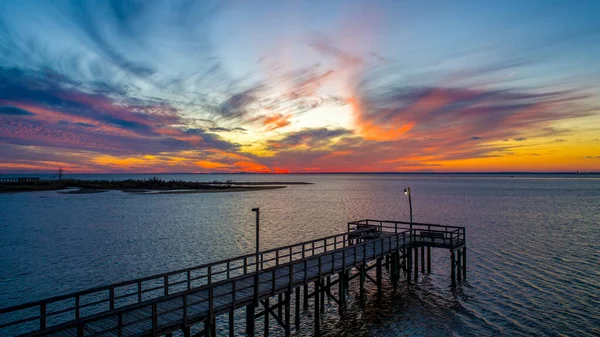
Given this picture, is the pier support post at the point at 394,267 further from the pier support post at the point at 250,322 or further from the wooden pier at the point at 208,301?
the pier support post at the point at 250,322

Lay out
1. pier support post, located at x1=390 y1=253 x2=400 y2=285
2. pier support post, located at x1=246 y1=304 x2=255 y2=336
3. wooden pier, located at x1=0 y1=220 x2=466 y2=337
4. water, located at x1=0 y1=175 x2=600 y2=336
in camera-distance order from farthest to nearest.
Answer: pier support post, located at x1=390 y1=253 x2=400 y2=285
water, located at x1=0 y1=175 x2=600 y2=336
pier support post, located at x1=246 y1=304 x2=255 y2=336
wooden pier, located at x1=0 y1=220 x2=466 y2=337

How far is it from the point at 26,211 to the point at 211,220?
3094 cm

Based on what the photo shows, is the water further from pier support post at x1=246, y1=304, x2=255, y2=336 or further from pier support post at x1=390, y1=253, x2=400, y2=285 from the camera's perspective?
pier support post at x1=246, y1=304, x2=255, y2=336

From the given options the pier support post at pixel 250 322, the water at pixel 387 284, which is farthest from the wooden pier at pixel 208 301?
the water at pixel 387 284

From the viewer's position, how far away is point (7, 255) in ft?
97.6

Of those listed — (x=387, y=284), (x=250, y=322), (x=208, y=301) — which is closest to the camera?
(x=208, y=301)

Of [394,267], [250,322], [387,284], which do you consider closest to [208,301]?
[250,322]

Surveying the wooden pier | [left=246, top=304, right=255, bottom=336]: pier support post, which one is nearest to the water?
the wooden pier

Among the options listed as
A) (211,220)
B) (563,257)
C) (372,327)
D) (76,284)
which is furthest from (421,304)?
(211,220)

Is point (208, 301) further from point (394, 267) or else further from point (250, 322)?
point (394, 267)

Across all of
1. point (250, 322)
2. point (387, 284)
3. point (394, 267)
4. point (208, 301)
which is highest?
point (208, 301)

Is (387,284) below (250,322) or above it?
below

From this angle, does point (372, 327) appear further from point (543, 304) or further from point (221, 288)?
point (543, 304)

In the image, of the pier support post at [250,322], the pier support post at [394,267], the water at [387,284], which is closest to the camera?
the pier support post at [250,322]
